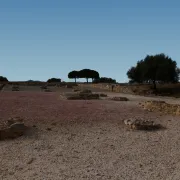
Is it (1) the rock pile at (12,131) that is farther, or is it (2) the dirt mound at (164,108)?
(2) the dirt mound at (164,108)

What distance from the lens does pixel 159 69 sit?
47.5 metres

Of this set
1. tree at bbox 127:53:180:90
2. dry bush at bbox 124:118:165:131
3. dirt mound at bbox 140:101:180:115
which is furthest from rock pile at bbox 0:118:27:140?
tree at bbox 127:53:180:90

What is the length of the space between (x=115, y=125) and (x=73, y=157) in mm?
4067

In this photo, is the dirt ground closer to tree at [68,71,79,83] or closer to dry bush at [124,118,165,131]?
dry bush at [124,118,165,131]

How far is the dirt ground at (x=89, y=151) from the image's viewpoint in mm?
7480

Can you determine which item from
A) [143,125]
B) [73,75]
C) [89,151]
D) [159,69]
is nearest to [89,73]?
[73,75]

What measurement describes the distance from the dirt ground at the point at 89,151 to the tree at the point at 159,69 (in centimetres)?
3435

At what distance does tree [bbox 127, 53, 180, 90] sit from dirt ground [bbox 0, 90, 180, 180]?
34350 millimetres

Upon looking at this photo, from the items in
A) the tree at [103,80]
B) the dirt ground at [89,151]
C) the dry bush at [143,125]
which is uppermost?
the tree at [103,80]

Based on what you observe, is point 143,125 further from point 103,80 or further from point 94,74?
point 94,74

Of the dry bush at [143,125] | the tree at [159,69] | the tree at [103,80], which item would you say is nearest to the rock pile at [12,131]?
the dry bush at [143,125]

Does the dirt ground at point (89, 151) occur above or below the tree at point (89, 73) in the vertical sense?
below

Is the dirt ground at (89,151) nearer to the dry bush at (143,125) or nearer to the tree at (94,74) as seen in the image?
the dry bush at (143,125)

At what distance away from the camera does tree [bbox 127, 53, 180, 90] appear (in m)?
47.4
